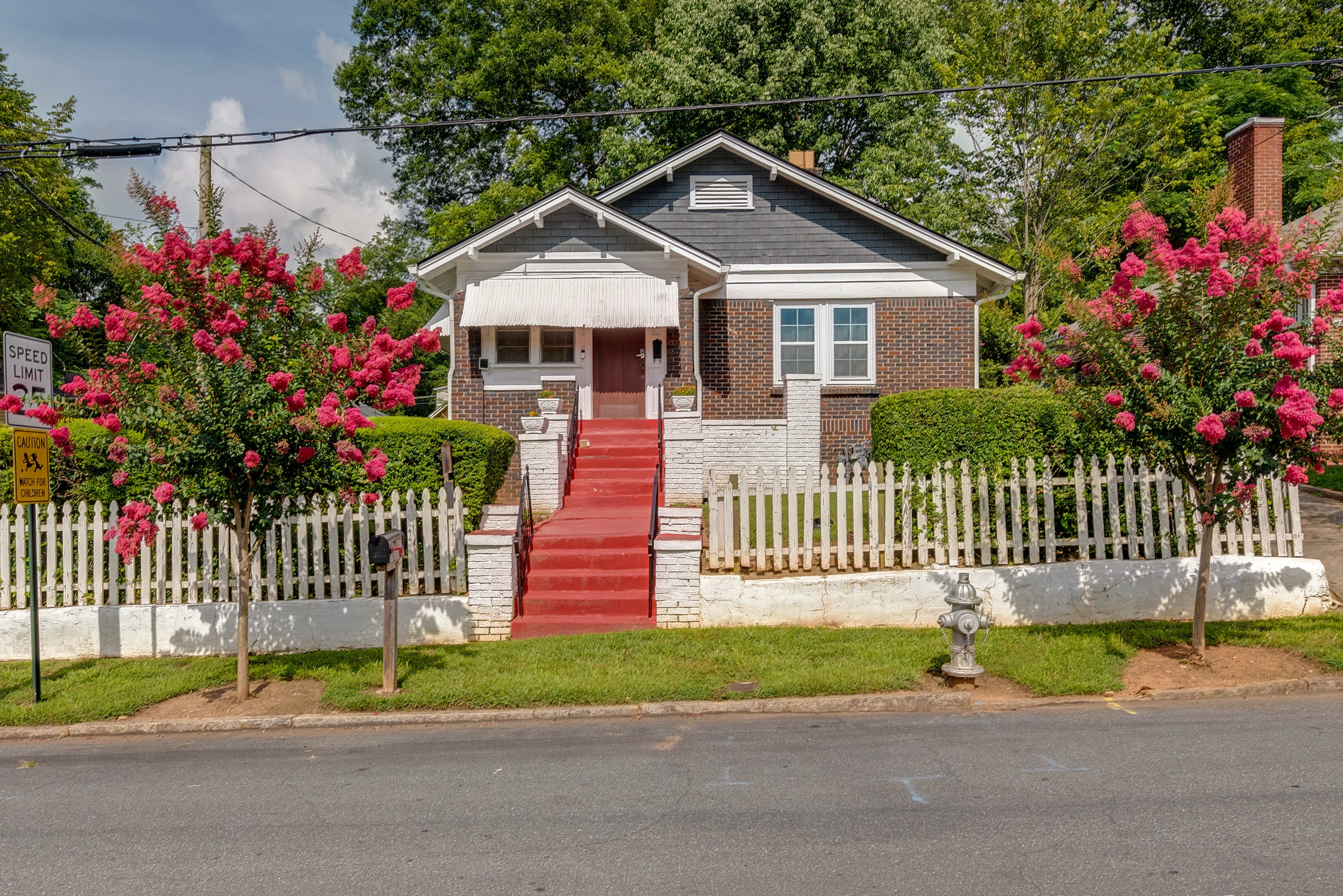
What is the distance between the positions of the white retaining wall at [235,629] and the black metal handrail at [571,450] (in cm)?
408

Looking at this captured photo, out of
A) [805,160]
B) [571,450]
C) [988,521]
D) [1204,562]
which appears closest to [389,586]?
[988,521]

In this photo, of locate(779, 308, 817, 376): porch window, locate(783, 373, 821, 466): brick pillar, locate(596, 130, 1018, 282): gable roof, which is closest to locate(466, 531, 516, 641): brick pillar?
locate(783, 373, 821, 466): brick pillar

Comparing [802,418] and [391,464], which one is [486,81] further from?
[391,464]

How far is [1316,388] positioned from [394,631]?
8030 mm

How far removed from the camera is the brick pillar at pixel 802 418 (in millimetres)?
16859

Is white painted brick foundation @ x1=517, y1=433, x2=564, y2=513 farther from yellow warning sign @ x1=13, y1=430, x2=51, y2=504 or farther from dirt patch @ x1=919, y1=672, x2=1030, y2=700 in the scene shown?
dirt patch @ x1=919, y1=672, x2=1030, y2=700

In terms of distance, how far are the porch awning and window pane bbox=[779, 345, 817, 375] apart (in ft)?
8.53

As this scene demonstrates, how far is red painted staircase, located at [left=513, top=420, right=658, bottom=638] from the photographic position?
384 inches

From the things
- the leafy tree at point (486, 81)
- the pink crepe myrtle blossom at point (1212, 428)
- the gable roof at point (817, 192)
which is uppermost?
the leafy tree at point (486, 81)

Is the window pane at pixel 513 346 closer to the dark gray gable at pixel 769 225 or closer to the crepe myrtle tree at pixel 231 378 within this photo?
the dark gray gable at pixel 769 225

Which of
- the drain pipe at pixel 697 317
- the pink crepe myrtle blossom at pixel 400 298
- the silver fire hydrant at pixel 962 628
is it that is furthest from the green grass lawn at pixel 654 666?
the drain pipe at pixel 697 317

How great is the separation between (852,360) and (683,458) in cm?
579

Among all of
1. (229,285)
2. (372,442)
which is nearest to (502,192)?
(372,442)

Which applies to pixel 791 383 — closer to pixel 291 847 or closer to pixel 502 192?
pixel 291 847
